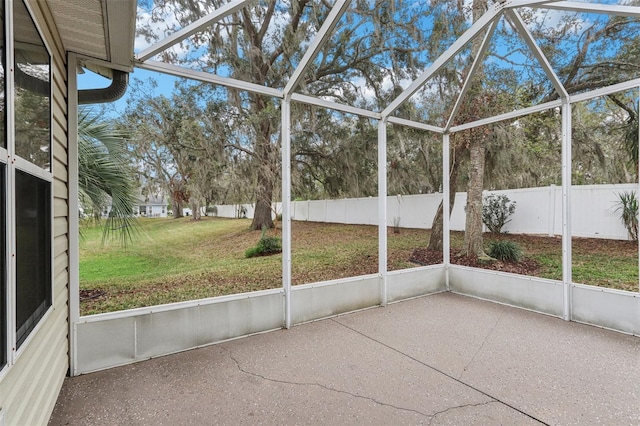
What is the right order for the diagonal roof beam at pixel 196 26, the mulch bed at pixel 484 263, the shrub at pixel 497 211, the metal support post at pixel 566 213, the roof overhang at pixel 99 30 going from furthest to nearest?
1. the shrub at pixel 497 211
2. the mulch bed at pixel 484 263
3. the metal support post at pixel 566 213
4. the diagonal roof beam at pixel 196 26
5. the roof overhang at pixel 99 30

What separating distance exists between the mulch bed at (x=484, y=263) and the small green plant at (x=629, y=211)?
5.33 feet

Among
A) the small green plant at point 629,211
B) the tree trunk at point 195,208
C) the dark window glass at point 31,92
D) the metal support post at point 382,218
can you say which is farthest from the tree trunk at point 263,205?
the small green plant at point 629,211

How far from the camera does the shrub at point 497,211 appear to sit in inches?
236

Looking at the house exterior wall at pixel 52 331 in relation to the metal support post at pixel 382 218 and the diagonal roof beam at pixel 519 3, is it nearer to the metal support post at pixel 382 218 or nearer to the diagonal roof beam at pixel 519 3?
the metal support post at pixel 382 218

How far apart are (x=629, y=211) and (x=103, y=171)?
731 cm

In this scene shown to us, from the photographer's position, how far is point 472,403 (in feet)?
6.14

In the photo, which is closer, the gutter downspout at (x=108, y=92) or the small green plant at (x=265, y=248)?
the gutter downspout at (x=108, y=92)

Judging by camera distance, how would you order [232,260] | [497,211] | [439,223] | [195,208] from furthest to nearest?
[497,211] < [195,208] < [232,260] < [439,223]

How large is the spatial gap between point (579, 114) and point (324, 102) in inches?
176

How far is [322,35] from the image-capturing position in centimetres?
246

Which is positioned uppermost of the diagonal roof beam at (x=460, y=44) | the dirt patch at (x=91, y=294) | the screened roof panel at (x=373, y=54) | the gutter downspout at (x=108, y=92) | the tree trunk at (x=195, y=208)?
the screened roof panel at (x=373, y=54)

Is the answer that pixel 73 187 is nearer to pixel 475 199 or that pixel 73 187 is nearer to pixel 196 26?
pixel 196 26

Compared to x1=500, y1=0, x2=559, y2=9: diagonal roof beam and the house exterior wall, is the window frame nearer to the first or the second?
the house exterior wall

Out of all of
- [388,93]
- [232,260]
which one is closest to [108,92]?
[388,93]
